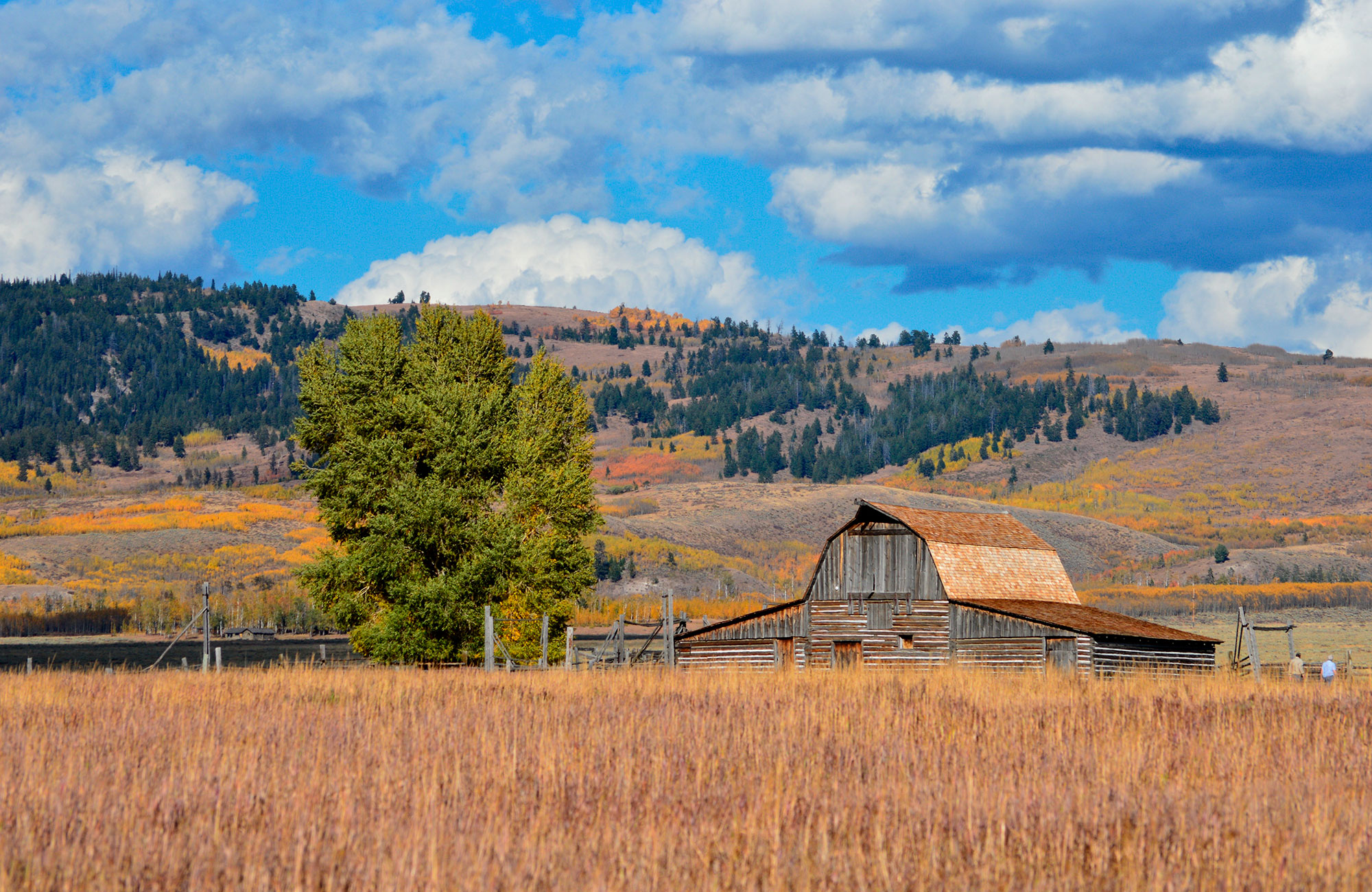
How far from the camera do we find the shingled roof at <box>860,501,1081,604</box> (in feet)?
164

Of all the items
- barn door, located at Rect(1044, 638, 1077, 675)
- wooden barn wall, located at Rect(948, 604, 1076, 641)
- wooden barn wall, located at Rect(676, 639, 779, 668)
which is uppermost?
wooden barn wall, located at Rect(948, 604, 1076, 641)

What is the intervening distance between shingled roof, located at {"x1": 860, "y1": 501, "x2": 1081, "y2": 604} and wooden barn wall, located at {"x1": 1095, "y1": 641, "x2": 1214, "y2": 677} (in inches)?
214

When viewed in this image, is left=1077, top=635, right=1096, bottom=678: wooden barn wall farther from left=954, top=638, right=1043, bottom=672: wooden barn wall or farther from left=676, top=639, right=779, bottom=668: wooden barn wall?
left=676, top=639, right=779, bottom=668: wooden barn wall

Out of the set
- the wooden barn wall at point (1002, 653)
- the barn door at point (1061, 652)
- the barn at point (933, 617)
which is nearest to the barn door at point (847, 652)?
the barn at point (933, 617)

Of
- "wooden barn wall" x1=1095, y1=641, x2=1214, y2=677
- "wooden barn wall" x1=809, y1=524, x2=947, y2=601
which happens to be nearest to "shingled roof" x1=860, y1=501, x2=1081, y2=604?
"wooden barn wall" x1=809, y1=524, x2=947, y2=601

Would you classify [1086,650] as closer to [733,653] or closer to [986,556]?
[986,556]

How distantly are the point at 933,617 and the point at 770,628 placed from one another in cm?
691

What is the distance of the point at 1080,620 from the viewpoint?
4625 centimetres

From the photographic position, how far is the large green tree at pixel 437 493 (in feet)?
129

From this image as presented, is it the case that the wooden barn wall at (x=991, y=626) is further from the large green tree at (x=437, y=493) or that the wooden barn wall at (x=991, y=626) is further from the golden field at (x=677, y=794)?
the golden field at (x=677, y=794)

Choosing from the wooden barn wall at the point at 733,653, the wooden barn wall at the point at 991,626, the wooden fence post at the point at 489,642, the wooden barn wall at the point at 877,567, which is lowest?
the wooden barn wall at the point at 733,653

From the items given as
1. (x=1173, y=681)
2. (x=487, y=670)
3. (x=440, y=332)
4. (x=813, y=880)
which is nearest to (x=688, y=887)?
(x=813, y=880)

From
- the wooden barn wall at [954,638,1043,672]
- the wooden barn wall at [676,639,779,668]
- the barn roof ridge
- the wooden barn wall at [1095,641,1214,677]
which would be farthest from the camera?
the wooden barn wall at [676,639,779,668]

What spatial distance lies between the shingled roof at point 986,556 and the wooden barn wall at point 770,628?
5.24 m
